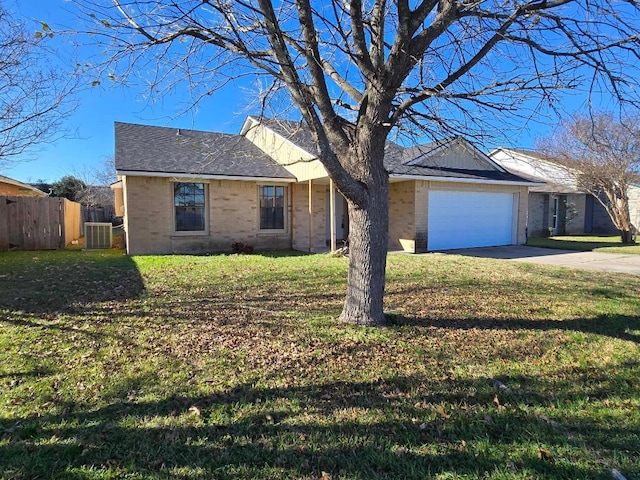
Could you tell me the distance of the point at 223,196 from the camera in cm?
1384

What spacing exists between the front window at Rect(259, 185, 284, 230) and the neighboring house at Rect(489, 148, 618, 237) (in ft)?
46.1

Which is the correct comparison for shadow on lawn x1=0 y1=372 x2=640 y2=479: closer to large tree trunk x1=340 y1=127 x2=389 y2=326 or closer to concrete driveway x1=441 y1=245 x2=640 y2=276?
large tree trunk x1=340 y1=127 x2=389 y2=326

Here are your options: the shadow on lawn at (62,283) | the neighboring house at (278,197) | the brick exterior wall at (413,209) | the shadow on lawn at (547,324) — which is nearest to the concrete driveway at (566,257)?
the neighboring house at (278,197)

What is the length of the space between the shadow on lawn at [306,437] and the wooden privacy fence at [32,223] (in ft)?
45.4

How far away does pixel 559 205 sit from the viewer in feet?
78.3

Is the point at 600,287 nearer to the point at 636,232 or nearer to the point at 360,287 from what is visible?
the point at 360,287

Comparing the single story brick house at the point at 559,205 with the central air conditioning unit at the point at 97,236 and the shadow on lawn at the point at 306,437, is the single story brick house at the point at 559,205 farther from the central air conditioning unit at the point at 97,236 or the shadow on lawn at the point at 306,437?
the shadow on lawn at the point at 306,437

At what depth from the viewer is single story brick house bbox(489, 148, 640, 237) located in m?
23.0

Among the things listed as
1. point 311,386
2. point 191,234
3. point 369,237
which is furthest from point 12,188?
point 311,386

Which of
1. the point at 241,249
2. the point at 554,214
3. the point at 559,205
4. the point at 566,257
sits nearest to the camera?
the point at 566,257

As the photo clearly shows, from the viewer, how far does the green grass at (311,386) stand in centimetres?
254

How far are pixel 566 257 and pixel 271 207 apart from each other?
34.9ft

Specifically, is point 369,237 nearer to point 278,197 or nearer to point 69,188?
point 278,197

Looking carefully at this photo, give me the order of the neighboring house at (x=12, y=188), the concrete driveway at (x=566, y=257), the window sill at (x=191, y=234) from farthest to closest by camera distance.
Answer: the neighboring house at (x=12, y=188) < the window sill at (x=191, y=234) < the concrete driveway at (x=566, y=257)
